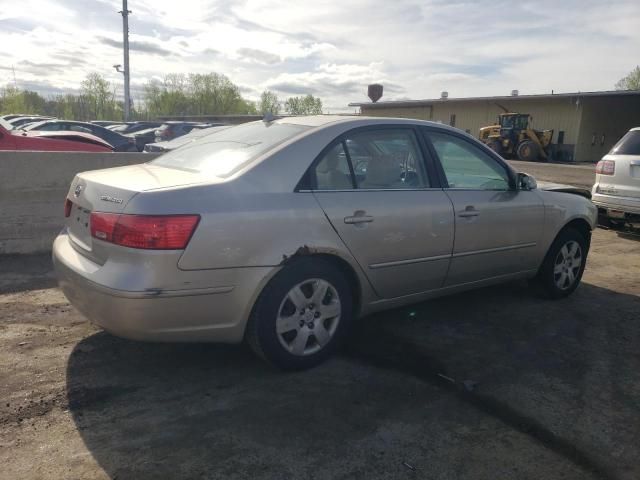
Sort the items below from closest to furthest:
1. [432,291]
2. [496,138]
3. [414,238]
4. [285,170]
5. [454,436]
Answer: [454,436] → [285,170] → [414,238] → [432,291] → [496,138]

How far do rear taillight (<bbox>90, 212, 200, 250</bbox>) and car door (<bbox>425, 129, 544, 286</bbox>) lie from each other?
2.07m

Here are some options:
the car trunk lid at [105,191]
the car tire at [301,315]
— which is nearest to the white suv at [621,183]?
the car tire at [301,315]

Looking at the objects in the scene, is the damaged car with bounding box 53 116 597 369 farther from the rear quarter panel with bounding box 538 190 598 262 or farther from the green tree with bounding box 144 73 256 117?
the green tree with bounding box 144 73 256 117

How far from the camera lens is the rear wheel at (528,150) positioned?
2714 centimetres

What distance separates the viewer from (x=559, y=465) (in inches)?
99.3

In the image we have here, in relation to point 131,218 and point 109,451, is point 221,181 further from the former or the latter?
point 109,451

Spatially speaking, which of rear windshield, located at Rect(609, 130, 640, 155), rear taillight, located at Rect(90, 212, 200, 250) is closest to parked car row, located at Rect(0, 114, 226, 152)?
rear taillight, located at Rect(90, 212, 200, 250)

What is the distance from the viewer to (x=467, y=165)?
4.24 m

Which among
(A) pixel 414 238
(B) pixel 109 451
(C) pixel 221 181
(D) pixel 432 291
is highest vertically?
(C) pixel 221 181

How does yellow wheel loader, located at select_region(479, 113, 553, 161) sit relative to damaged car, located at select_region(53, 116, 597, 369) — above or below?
above

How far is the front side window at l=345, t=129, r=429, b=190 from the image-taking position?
355 cm

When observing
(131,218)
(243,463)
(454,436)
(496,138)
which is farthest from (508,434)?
(496,138)

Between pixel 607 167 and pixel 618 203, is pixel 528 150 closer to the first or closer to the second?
pixel 607 167

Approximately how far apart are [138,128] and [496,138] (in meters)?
19.6
